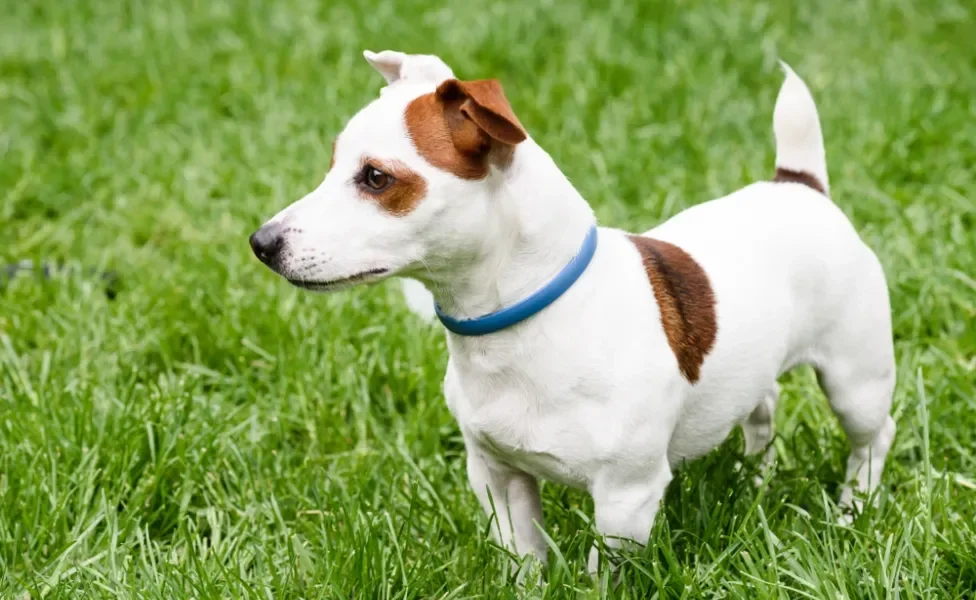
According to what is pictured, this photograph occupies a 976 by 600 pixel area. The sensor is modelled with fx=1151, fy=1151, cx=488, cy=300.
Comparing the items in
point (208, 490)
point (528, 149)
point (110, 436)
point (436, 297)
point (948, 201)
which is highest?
point (528, 149)

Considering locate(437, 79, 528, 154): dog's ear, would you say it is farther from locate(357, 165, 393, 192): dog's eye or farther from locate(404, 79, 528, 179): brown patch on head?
locate(357, 165, 393, 192): dog's eye

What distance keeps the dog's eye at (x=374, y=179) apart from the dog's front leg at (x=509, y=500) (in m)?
0.81

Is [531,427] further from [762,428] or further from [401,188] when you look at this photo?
[762,428]

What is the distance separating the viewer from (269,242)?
2668mm

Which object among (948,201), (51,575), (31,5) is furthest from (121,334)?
(31,5)

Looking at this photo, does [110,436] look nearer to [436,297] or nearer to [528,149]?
[436,297]

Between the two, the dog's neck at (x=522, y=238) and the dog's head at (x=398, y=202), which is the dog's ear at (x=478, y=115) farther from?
the dog's neck at (x=522, y=238)

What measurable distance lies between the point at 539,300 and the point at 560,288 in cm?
6

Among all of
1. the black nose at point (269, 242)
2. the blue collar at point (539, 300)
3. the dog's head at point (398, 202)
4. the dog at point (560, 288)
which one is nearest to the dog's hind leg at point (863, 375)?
the dog at point (560, 288)

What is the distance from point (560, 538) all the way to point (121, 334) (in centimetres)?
208

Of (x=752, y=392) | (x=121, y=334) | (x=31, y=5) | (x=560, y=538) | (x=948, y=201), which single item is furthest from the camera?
(x=31, y=5)

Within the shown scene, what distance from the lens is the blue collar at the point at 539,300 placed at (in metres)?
2.75

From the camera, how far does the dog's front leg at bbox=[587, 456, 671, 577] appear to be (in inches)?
113

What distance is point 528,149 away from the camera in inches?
108
